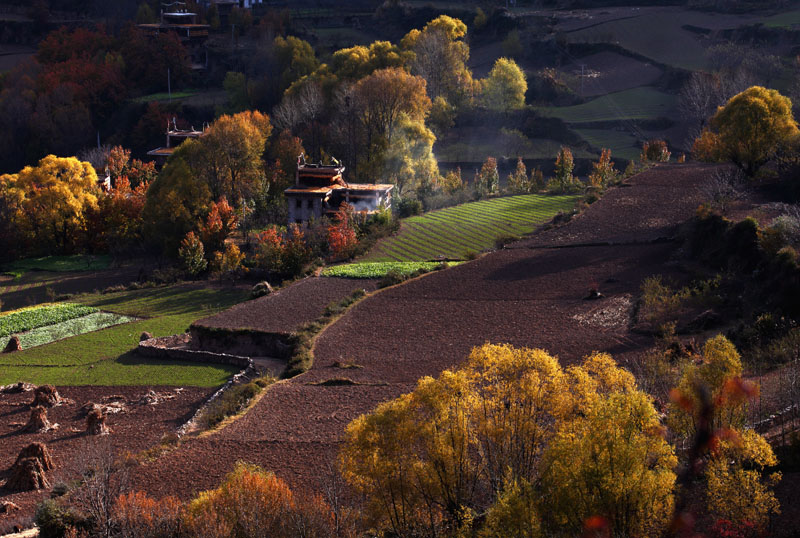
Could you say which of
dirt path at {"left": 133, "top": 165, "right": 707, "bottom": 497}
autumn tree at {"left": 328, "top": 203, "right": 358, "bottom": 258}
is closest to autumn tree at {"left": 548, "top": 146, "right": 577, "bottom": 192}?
dirt path at {"left": 133, "top": 165, "right": 707, "bottom": 497}

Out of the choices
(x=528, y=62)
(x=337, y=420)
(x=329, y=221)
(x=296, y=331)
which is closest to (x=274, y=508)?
(x=337, y=420)

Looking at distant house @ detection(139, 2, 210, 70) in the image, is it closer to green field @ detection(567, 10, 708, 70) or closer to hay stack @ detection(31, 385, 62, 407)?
green field @ detection(567, 10, 708, 70)

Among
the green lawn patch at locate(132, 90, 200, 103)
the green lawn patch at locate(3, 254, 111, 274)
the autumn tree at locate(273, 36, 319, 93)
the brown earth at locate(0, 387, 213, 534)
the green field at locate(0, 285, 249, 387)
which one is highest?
the autumn tree at locate(273, 36, 319, 93)

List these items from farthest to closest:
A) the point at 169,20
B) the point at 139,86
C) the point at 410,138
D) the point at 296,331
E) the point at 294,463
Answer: the point at 169,20 < the point at 139,86 < the point at 410,138 < the point at 296,331 < the point at 294,463

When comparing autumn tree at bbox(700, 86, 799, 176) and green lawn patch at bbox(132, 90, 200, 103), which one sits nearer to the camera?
autumn tree at bbox(700, 86, 799, 176)

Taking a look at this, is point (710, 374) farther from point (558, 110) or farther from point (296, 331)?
point (558, 110)

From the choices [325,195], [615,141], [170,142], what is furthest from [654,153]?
[170,142]

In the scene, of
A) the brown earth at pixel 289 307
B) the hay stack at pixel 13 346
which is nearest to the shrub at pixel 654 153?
the brown earth at pixel 289 307
